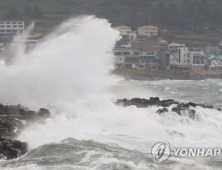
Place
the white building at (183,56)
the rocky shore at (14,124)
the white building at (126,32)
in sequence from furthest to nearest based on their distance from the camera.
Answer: the white building at (126,32)
the white building at (183,56)
the rocky shore at (14,124)

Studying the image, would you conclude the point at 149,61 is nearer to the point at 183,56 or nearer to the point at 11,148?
the point at 183,56

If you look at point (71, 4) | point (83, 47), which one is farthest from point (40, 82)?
point (71, 4)

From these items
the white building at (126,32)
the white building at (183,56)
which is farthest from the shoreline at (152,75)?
the white building at (126,32)

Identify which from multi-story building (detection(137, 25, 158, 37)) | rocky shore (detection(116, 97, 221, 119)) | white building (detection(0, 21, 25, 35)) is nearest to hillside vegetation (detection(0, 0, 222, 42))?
white building (detection(0, 21, 25, 35))

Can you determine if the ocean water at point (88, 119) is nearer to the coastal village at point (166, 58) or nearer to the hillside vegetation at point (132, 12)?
the coastal village at point (166, 58)

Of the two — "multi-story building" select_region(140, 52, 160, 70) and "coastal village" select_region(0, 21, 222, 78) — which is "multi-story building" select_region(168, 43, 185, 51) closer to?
"coastal village" select_region(0, 21, 222, 78)

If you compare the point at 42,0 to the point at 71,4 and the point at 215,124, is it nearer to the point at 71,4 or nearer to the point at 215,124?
the point at 71,4

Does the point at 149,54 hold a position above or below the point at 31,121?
above
